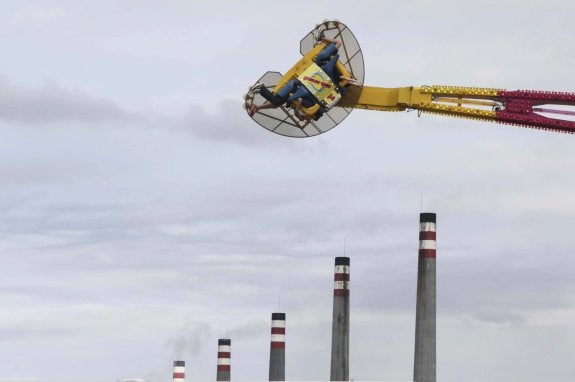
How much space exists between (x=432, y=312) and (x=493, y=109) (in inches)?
387

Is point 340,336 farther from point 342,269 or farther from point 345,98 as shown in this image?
point 345,98

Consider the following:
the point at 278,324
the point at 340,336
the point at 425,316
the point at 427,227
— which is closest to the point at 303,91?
the point at 427,227

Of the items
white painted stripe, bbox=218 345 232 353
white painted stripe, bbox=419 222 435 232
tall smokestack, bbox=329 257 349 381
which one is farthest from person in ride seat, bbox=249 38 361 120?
white painted stripe, bbox=218 345 232 353

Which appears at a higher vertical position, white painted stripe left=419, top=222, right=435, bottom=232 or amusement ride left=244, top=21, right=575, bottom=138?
amusement ride left=244, top=21, right=575, bottom=138

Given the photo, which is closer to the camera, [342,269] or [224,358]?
[342,269]

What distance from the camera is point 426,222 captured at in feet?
127

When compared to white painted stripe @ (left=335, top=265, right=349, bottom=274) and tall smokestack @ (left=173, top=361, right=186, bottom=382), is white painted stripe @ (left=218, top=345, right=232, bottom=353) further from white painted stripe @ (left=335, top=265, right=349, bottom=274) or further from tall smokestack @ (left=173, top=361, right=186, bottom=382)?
white painted stripe @ (left=335, top=265, right=349, bottom=274)

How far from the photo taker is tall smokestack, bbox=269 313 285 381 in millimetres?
50438

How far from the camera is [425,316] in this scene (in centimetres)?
3794

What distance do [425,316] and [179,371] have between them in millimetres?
18477

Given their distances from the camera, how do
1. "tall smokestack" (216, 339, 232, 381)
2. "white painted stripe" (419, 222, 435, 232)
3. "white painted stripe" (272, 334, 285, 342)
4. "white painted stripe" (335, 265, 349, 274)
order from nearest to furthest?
"white painted stripe" (419, 222, 435, 232) → "white painted stripe" (335, 265, 349, 274) → "white painted stripe" (272, 334, 285, 342) → "tall smokestack" (216, 339, 232, 381)

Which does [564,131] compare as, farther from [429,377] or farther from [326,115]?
[429,377]

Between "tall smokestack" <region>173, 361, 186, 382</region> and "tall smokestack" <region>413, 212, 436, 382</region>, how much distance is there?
1752cm

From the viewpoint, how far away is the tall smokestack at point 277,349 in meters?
50.4
